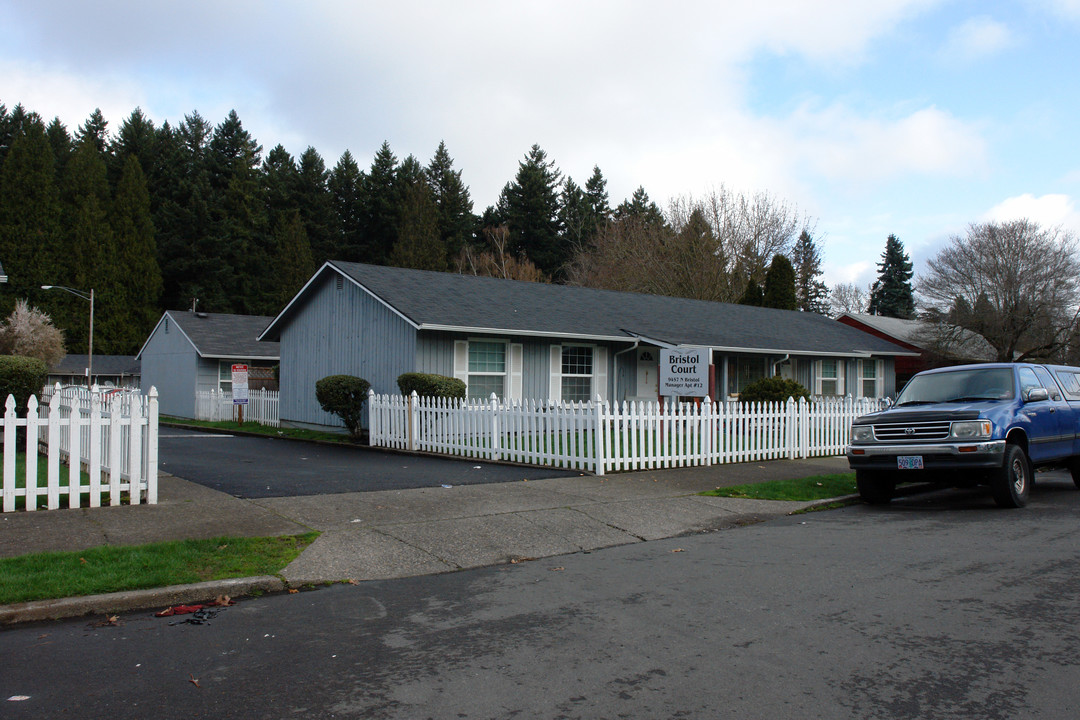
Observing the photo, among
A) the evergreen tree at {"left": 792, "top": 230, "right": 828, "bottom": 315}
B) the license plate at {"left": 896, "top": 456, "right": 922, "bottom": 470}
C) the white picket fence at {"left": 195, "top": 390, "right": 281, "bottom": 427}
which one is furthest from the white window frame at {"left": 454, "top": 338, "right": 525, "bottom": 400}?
the evergreen tree at {"left": 792, "top": 230, "right": 828, "bottom": 315}

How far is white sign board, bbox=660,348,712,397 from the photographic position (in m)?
14.5

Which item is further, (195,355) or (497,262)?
(497,262)

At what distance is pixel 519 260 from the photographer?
208 ft

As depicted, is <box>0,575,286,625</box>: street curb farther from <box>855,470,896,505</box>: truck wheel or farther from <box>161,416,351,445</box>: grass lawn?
<box>161,416,351,445</box>: grass lawn

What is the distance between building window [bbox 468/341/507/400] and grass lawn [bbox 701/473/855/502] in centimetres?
905

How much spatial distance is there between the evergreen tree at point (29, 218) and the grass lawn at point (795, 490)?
55803mm

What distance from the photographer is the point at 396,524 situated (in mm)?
8609

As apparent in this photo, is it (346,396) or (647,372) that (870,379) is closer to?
(647,372)

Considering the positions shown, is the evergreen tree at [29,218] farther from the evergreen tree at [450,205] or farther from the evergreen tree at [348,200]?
the evergreen tree at [450,205]

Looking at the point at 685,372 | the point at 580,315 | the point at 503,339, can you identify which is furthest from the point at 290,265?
the point at 685,372

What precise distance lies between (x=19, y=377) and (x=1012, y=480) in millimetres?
14614

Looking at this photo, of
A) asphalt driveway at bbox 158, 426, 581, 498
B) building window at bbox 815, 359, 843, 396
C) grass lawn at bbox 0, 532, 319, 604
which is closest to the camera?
grass lawn at bbox 0, 532, 319, 604

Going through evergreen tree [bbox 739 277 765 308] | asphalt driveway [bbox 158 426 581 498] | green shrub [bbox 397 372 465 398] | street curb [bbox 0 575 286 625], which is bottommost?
street curb [bbox 0 575 286 625]

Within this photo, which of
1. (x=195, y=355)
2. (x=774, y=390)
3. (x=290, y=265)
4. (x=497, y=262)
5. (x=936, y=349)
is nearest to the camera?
(x=774, y=390)
